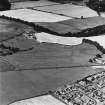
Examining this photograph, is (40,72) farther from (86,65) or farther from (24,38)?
(24,38)

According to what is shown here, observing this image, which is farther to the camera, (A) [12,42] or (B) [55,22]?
(B) [55,22]

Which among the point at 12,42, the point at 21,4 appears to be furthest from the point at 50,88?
the point at 21,4

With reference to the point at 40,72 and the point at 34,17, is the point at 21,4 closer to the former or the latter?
the point at 34,17

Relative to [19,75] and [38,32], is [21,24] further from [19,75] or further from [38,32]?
[19,75]

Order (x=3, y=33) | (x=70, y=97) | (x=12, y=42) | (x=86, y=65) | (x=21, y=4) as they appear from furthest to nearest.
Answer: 1. (x=21, y=4)
2. (x=3, y=33)
3. (x=12, y=42)
4. (x=86, y=65)
5. (x=70, y=97)

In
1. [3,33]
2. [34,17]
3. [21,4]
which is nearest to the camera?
[3,33]

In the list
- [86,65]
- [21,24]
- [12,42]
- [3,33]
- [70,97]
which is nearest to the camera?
[70,97]

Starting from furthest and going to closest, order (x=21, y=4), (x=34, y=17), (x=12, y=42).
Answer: (x=21, y=4) < (x=34, y=17) < (x=12, y=42)

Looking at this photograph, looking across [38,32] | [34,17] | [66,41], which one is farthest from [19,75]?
[34,17]

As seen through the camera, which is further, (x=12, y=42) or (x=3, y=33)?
(x=3, y=33)
